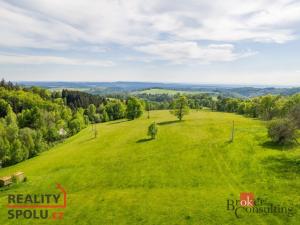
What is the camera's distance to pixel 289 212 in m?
32.6

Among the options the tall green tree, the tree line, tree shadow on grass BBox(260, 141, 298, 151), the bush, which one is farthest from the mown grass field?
the tall green tree

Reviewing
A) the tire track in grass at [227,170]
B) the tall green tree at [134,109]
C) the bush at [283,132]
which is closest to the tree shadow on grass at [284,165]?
the tire track in grass at [227,170]

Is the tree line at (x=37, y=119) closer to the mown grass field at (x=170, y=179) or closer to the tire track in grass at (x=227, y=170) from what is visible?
the mown grass field at (x=170, y=179)

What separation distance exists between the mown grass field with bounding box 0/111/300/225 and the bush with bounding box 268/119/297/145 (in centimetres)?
342

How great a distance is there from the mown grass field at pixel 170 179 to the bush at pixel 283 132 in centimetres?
342

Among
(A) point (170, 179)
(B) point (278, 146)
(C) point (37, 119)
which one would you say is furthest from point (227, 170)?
(C) point (37, 119)

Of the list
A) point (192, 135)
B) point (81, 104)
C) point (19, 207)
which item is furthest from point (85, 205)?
point (81, 104)

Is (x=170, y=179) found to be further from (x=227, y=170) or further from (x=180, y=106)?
(x=180, y=106)

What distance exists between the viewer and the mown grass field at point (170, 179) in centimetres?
3516

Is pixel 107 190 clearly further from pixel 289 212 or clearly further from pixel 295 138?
pixel 295 138

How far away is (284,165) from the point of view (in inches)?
1929

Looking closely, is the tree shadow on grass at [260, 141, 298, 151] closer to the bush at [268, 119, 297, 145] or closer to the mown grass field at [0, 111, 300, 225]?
the mown grass field at [0, 111, 300, 225]

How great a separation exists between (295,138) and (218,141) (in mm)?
19295

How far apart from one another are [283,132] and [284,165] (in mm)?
16281
